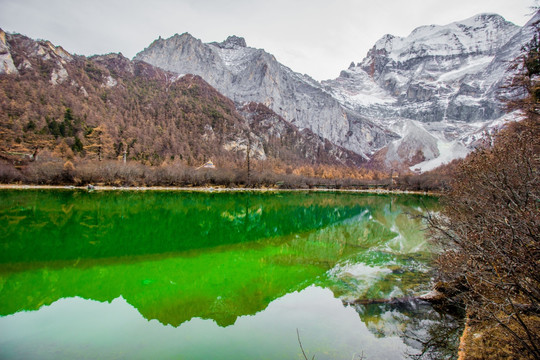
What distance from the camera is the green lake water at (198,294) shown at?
6238 mm

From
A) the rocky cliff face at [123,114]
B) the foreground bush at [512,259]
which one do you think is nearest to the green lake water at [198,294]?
the foreground bush at [512,259]

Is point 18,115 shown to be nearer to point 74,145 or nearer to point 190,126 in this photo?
point 74,145

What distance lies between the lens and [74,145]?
6831 cm

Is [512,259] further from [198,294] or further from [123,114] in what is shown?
[123,114]

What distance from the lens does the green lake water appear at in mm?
6238

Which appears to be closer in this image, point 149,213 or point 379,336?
point 379,336

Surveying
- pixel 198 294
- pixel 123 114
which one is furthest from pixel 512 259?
pixel 123 114

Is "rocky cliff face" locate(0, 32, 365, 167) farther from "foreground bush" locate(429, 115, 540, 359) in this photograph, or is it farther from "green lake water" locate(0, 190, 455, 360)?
"foreground bush" locate(429, 115, 540, 359)

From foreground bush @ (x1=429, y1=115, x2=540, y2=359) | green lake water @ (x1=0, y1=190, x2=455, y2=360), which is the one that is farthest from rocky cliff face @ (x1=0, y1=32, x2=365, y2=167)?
foreground bush @ (x1=429, y1=115, x2=540, y2=359)

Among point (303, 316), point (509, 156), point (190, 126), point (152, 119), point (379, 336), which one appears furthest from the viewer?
point (190, 126)

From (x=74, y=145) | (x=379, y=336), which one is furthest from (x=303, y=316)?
(x=74, y=145)

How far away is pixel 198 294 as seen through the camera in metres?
8.97

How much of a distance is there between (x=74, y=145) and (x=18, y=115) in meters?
17.3

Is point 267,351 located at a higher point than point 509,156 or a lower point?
lower
